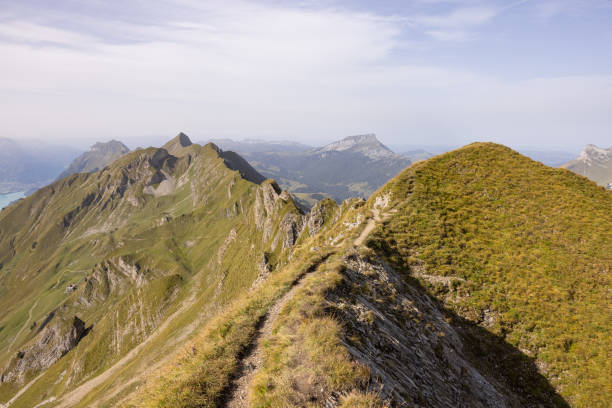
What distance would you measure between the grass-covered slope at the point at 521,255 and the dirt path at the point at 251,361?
54.8 feet

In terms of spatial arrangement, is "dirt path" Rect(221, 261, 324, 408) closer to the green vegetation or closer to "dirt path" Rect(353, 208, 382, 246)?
the green vegetation

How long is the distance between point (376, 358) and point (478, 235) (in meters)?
27.4

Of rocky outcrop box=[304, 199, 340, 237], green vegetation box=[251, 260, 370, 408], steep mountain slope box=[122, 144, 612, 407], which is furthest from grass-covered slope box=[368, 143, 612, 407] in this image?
rocky outcrop box=[304, 199, 340, 237]

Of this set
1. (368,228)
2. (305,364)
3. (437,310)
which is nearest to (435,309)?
(437,310)

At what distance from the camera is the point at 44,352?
19125cm

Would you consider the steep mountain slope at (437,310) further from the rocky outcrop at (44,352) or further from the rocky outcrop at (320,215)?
the rocky outcrop at (44,352)

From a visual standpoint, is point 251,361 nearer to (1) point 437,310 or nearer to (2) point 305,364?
(2) point 305,364

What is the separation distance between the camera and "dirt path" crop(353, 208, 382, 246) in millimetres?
30438

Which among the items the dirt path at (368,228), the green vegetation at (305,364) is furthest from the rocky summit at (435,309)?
the dirt path at (368,228)

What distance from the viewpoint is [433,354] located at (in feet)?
59.6

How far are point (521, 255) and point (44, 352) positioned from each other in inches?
11290

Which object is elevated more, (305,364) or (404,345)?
(305,364)

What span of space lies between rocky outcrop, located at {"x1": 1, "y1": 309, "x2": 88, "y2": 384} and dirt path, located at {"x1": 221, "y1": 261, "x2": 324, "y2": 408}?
259 m

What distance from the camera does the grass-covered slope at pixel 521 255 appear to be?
24.0 metres
